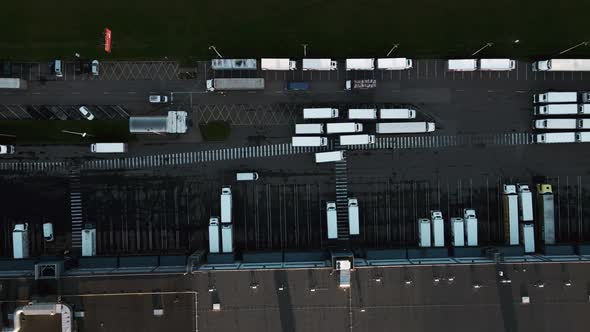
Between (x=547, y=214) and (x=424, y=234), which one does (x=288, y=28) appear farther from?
(x=547, y=214)

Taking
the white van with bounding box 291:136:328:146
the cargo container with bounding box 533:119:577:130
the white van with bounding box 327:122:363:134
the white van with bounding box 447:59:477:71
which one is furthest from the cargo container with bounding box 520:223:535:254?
the white van with bounding box 291:136:328:146

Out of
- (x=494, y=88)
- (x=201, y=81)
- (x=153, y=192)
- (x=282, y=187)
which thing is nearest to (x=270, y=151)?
(x=282, y=187)

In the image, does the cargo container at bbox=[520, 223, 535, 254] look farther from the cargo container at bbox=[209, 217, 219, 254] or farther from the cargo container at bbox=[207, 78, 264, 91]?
the cargo container at bbox=[209, 217, 219, 254]

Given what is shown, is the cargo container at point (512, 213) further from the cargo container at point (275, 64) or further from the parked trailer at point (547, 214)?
the cargo container at point (275, 64)

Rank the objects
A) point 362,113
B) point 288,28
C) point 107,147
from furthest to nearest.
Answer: point 288,28
point 362,113
point 107,147

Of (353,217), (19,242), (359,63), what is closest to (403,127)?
(359,63)

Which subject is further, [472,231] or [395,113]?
[472,231]

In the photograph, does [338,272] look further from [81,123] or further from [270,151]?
[81,123]
